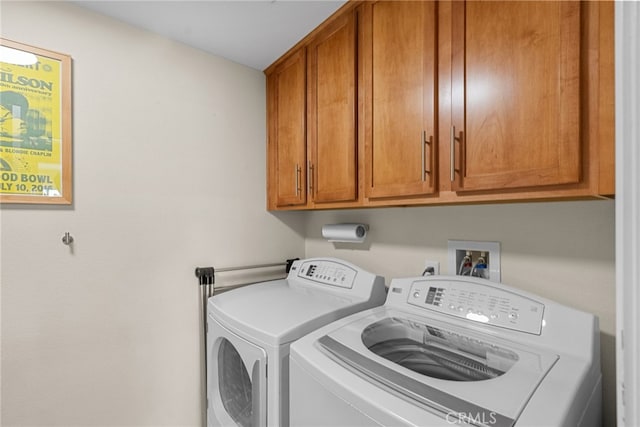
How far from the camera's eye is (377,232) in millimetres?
1728

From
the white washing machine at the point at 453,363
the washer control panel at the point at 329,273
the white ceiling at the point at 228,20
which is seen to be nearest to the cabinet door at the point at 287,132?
the white ceiling at the point at 228,20

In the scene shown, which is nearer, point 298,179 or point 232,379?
point 232,379

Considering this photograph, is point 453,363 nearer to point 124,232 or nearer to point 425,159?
point 425,159

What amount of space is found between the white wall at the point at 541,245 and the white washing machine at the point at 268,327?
299 mm

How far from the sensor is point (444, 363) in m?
1.00

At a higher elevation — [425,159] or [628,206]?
[425,159]


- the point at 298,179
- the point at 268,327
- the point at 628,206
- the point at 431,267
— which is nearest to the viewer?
the point at 628,206

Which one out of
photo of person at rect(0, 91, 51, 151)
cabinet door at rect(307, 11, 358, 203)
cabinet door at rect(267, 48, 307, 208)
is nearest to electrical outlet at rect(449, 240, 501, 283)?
cabinet door at rect(307, 11, 358, 203)

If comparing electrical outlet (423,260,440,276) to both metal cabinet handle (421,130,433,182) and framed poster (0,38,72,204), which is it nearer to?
metal cabinet handle (421,130,433,182)

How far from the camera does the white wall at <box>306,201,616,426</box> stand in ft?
3.22

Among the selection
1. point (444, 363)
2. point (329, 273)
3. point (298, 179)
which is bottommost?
point (444, 363)

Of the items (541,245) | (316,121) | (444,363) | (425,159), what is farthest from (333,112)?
(444,363)

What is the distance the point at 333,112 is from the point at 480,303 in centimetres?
107

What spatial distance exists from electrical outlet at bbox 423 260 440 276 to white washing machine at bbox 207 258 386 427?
0.23m
